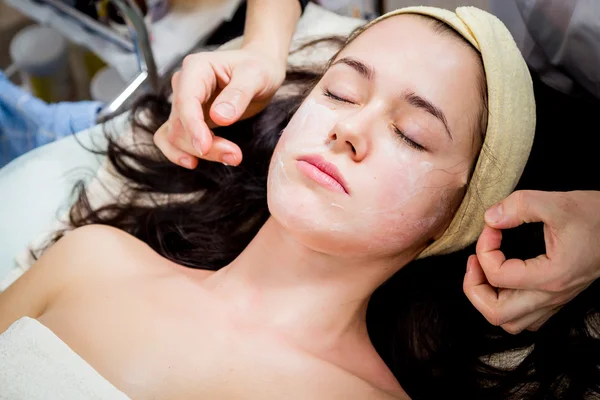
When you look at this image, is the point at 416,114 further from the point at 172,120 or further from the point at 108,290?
the point at 108,290

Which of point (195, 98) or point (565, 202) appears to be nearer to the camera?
point (565, 202)

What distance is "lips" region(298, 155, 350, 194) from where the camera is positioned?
3.01 ft

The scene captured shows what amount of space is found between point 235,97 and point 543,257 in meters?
0.53

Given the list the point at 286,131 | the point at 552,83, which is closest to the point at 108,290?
the point at 286,131

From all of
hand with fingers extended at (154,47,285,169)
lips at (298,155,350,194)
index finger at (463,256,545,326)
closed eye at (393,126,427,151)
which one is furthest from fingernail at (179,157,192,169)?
index finger at (463,256,545,326)

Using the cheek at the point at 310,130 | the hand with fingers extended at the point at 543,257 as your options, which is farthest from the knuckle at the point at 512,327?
the cheek at the point at 310,130

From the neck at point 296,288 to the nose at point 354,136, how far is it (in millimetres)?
199

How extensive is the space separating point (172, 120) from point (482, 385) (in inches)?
29.1

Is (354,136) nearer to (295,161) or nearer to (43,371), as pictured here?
(295,161)

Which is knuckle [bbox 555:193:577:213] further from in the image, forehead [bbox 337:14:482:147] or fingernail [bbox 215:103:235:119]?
fingernail [bbox 215:103:235:119]

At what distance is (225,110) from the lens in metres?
1.00

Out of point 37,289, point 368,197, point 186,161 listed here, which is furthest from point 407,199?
point 37,289

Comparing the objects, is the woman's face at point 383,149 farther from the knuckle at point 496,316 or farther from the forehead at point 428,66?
the knuckle at point 496,316

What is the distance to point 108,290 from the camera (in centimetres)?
107
